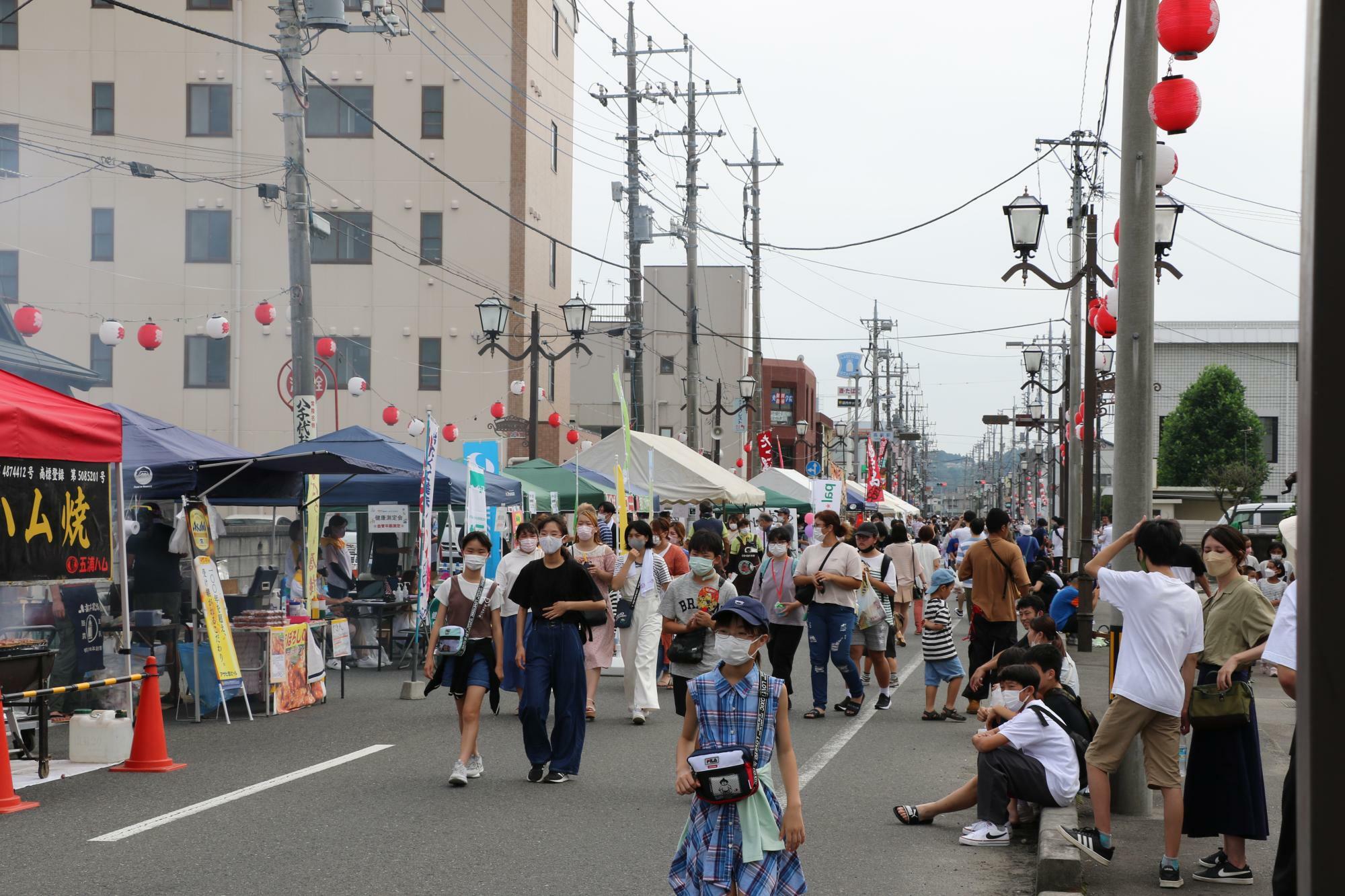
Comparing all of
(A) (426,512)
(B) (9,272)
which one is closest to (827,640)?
(A) (426,512)

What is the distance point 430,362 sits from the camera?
40938 mm

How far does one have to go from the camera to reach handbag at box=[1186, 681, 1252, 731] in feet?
21.6

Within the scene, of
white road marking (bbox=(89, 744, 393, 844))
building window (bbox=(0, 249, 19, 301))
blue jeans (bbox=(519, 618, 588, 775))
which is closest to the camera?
white road marking (bbox=(89, 744, 393, 844))

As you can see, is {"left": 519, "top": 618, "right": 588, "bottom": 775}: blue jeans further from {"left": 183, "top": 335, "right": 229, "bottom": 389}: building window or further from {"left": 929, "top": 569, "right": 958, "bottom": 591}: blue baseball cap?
{"left": 183, "top": 335, "right": 229, "bottom": 389}: building window

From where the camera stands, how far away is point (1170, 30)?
8352 millimetres

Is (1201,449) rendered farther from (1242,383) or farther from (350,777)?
(350,777)

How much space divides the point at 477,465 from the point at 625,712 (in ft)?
17.8

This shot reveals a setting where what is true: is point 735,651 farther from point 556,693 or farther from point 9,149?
point 9,149

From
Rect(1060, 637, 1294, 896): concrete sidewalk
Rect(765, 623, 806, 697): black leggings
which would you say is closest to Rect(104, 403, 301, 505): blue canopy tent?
Rect(765, 623, 806, 697): black leggings

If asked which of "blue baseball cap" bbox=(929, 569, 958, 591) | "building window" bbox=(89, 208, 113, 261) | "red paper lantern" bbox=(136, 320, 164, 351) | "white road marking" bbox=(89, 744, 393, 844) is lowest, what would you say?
"white road marking" bbox=(89, 744, 393, 844)

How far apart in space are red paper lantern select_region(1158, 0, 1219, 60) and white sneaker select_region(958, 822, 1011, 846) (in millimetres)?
4882

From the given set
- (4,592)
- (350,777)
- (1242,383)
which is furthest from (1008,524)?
(1242,383)

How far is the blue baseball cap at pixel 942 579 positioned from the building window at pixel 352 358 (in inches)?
1150

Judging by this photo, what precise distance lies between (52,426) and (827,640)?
715 centimetres
